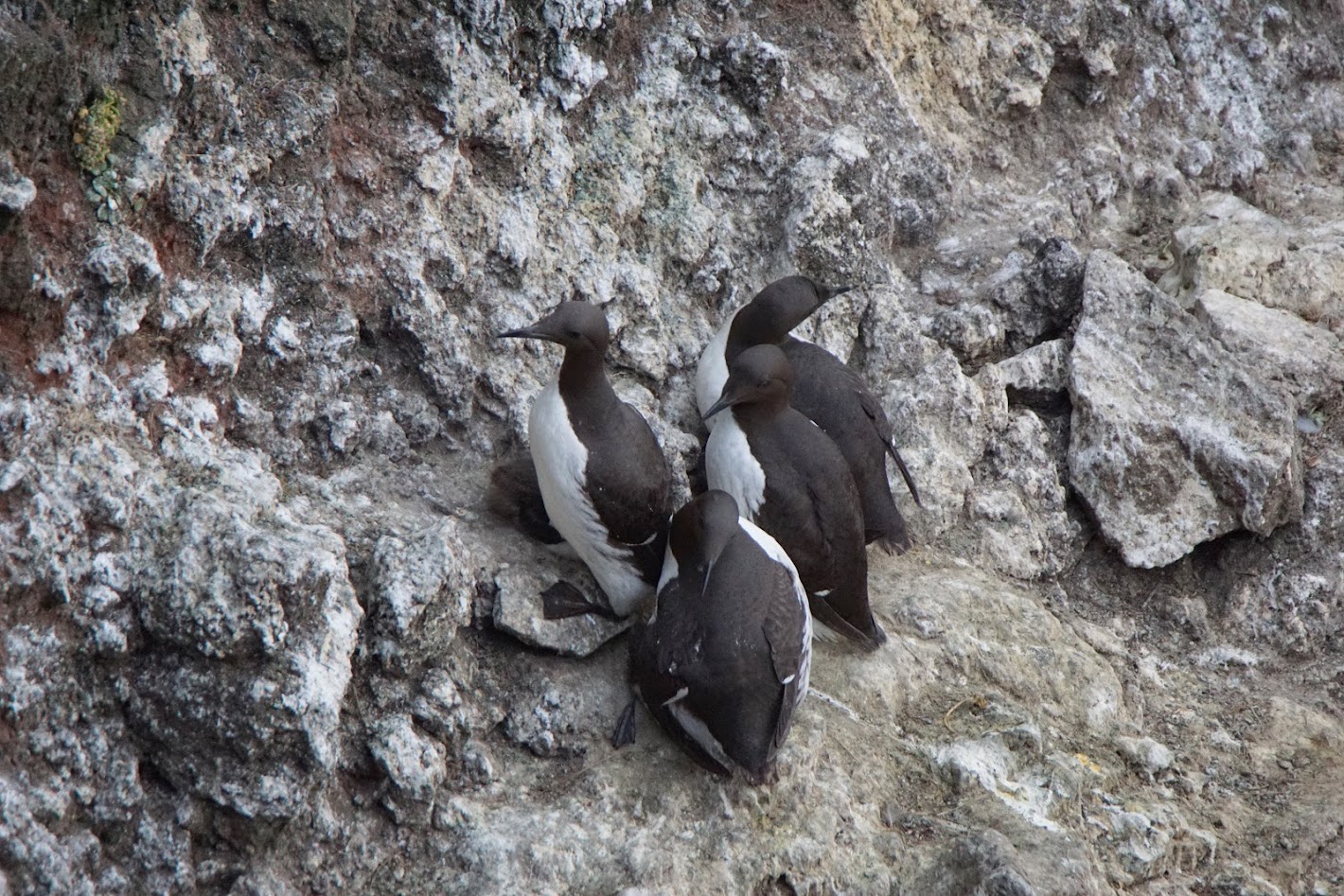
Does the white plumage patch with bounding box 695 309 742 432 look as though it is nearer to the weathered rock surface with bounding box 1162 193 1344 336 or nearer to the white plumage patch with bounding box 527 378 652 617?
the white plumage patch with bounding box 527 378 652 617

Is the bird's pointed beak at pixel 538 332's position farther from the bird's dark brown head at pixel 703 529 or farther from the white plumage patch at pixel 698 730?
the white plumage patch at pixel 698 730

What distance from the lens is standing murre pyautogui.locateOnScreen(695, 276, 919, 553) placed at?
624cm

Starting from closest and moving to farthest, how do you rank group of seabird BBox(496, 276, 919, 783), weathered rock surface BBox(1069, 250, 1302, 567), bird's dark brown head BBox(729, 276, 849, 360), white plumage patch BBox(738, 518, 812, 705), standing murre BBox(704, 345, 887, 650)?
group of seabird BBox(496, 276, 919, 783)
white plumage patch BBox(738, 518, 812, 705)
standing murre BBox(704, 345, 887, 650)
bird's dark brown head BBox(729, 276, 849, 360)
weathered rock surface BBox(1069, 250, 1302, 567)

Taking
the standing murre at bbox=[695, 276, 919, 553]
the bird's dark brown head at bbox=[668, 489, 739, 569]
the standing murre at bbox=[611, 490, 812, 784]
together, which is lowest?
the standing murre at bbox=[611, 490, 812, 784]

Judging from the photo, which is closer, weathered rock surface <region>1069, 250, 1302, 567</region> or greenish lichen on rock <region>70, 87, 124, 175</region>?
greenish lichen on rock <region>70, 87, 124, 175</region>

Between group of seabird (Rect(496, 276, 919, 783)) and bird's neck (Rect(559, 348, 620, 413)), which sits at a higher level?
bird's neck (Rect(559, 348, 620, 413))

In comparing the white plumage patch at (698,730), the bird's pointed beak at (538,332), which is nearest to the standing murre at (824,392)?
the bird's pointed beak at (538,332)

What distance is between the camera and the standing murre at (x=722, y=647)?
479 centimetres

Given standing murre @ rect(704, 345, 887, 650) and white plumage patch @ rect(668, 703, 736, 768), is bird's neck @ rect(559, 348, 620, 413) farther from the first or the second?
white plumage patch @ rect(668, 703, 736, 768)

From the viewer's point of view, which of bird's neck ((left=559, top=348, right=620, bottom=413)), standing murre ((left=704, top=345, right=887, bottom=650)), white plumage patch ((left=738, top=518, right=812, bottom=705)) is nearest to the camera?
white plumage patch ((left=738, top=518, right=812, bottom=705))

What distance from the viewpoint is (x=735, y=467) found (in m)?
5.92

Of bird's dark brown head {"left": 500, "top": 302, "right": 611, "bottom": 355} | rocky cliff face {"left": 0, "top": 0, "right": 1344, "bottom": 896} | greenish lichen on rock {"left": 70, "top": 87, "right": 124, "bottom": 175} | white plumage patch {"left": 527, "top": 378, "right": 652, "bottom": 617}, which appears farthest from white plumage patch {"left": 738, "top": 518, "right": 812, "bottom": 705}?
greenish lichen on rock {"left": 70, "top": 87, "right": 124, "bottom": 175}

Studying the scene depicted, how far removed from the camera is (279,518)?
4.70 meters

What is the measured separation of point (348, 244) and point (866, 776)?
3009 millimetres
